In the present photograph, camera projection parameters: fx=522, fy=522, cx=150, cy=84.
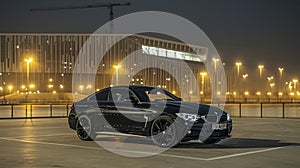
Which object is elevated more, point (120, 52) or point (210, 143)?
point (120, 52)

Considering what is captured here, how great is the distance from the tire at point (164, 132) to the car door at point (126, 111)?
38 cm

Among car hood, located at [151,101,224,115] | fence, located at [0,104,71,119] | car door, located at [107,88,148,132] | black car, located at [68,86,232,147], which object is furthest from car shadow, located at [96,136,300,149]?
fence, located at [0,104,71,119]

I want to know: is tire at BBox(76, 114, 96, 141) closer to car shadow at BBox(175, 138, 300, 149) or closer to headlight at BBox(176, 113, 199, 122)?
car shadow at BBox(175, 138, 300, 149)

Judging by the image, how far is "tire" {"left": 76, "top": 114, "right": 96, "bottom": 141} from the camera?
14508 mm

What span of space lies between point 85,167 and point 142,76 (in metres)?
137

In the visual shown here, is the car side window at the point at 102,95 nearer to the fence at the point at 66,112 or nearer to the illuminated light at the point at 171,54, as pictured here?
the fence at the point at 66,112

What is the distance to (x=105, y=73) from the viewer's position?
135625mm

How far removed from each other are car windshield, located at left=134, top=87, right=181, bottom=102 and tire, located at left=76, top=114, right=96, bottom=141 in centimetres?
176

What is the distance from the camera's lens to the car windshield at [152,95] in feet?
45.3

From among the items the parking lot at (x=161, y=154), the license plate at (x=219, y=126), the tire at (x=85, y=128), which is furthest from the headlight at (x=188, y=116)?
the tire at (x=85, y=128)

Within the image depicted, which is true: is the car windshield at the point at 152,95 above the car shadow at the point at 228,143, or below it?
above

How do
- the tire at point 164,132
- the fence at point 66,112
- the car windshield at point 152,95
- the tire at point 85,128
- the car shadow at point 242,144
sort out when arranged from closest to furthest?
the tire at point 164,132 → the car shadow at point 242,144 → the car windshield at point 152,95 → the tire at point 85,128 → the fence at point 66,112

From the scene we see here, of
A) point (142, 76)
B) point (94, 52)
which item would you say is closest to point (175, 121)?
point (94, 52)

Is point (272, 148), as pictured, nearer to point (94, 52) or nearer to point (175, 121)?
point (175, 121)
